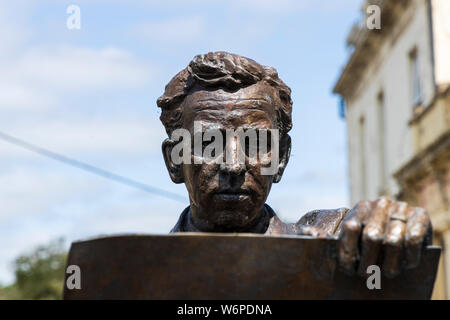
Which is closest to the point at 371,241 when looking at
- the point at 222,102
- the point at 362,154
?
the point at 222,102

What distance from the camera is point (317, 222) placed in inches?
130

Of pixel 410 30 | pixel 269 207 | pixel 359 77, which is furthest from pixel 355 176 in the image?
pixel 269 207

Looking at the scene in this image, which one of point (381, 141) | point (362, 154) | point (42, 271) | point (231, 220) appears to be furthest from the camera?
point (362, 154)

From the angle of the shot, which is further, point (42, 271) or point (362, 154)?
point (362, 154)

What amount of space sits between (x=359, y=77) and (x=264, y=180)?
24131 mm

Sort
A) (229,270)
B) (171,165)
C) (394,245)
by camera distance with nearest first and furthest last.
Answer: (394,245), (229,270), (171,165)

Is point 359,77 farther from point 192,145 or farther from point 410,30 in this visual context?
point 192,145

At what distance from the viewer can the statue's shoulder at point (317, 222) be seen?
326 cm

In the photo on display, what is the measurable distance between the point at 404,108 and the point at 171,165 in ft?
59.0

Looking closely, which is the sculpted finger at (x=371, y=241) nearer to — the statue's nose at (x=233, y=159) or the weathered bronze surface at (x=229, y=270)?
the weathered bronze surface at (x=229, y=270)

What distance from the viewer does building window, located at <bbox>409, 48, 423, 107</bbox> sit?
19.7 metres

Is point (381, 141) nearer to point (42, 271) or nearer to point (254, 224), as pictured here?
point (42, 271)

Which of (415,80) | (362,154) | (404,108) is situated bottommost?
(362,154)
